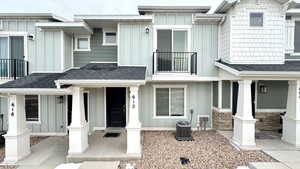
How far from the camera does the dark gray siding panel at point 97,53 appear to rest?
10.6m

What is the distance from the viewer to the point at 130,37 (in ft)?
32.9

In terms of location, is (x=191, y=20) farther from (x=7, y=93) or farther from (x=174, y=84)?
(x=7, y=93)

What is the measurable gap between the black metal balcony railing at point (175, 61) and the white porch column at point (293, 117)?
4.23 meters

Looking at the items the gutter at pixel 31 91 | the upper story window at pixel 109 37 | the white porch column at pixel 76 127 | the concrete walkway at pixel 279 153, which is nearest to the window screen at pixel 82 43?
the upper story window at pixel 109 37

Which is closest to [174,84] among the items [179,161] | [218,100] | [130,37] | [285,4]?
[218,100]

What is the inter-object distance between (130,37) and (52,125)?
6.03m

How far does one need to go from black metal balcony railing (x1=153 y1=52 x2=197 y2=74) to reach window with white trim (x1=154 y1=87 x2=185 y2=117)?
1.08 meters

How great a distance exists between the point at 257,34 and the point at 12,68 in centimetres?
1213

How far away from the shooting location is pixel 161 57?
1009 centimetres

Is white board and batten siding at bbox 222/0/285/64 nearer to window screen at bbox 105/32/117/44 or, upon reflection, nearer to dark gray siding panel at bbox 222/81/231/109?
dark gray siding panel at bbox 222/81/231/109

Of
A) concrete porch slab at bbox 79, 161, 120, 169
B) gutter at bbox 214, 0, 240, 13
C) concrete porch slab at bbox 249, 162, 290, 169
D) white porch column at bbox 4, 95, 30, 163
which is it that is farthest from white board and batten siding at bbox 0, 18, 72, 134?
concrete porch slab at bbox 249, 162, 290, 169

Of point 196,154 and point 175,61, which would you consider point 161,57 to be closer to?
point 175,61

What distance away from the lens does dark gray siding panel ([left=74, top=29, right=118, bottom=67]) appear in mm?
10602

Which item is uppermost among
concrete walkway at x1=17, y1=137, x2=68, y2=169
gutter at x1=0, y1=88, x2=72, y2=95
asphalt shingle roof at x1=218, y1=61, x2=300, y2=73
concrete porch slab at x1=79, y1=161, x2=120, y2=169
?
asphalt shingle roof at x1=218, y1=61, x2=300, y2=73
